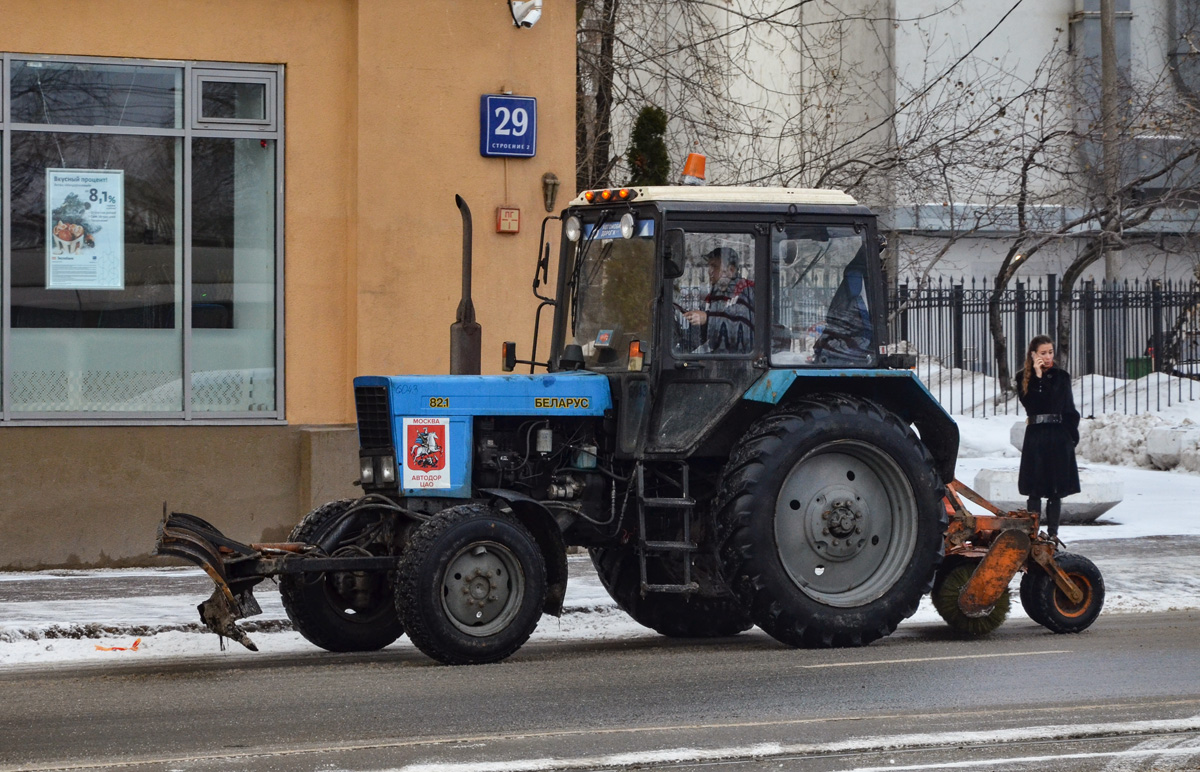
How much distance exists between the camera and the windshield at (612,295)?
29.3 ft

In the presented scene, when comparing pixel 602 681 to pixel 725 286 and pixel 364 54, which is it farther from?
pixel 364 54

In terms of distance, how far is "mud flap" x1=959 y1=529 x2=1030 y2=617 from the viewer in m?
9.25

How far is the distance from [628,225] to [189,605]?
3.90 meters

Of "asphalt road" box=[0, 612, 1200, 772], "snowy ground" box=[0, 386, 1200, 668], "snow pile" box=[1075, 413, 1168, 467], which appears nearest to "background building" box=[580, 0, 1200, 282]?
"snow pile" box=[1075, 413, 1168, 467]

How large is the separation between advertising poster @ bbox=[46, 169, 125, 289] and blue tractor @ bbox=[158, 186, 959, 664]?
482 centimetres

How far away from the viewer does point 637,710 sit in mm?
6875

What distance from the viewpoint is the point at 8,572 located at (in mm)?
12320

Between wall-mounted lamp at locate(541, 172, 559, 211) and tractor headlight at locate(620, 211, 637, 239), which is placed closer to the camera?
tractor headlight at locate(620, 211, 637, 239)

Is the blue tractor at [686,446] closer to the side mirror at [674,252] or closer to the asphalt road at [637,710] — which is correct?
the side mirror at [674,252]

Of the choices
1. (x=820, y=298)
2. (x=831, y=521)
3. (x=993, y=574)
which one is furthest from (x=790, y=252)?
(x=993, y=574)

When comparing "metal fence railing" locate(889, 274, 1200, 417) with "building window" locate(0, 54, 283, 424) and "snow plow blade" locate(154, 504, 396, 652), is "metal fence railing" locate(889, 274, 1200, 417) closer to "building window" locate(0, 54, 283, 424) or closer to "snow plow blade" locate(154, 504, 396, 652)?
"building window" locate(0, 54, 283, 424)

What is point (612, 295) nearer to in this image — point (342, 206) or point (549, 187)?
point (549, 187)

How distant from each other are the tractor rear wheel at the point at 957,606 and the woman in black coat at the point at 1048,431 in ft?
13.6

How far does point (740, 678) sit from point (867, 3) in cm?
2592
